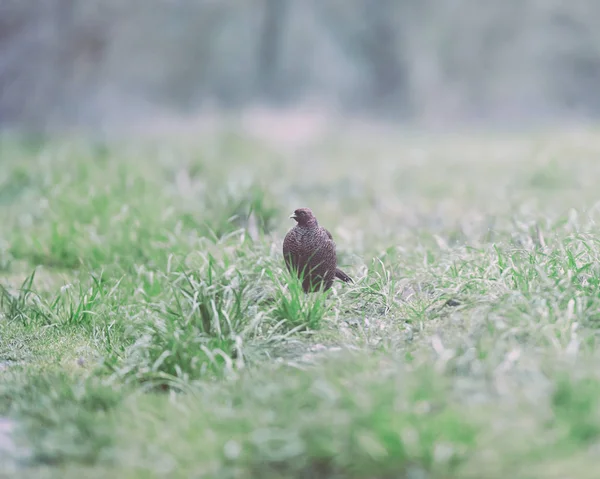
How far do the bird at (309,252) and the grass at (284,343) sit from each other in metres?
0.09

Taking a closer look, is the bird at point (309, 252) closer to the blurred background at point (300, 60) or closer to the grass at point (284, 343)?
the grass at point (284, 343)

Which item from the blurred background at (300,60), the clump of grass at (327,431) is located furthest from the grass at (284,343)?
the blurred background at (300,60)

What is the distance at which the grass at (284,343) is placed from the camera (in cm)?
226

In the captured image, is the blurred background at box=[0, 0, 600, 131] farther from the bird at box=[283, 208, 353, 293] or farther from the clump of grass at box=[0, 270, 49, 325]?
the bird at box=[283, 208, 353, 293]

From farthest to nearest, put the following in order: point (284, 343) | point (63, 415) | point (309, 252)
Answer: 1. point (309, 252)
2. point (284, 343)
3. point (63, 415)

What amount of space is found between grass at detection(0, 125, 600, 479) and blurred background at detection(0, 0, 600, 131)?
3962 millimetres

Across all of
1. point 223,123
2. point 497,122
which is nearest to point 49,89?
point 223,123

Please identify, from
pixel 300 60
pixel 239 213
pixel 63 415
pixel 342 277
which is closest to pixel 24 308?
pixel 63 415

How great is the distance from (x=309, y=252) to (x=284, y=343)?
0.52 meters

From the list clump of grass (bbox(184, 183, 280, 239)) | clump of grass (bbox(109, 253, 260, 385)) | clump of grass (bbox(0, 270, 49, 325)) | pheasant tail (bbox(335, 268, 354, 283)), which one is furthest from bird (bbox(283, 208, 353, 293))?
clump of grass (bbox(0, 270, 49, 325))

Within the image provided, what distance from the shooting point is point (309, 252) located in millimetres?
3539

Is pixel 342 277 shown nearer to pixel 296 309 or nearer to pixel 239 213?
pixel 296 309

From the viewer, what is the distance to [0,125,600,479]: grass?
226 cm

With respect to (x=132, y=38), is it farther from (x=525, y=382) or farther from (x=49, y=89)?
(x=525, y=382)
